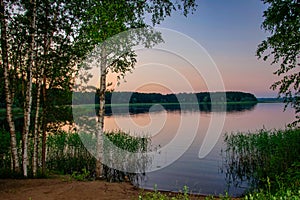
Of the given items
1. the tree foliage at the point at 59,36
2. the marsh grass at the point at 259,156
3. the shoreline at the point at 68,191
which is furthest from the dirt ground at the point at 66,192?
the marsh grass at the point at 259,156

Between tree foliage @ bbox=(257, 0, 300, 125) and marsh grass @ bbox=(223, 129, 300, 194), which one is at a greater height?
tree foliage @ bbox=(257, 0, 300, 125)

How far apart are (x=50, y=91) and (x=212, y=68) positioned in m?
6.37

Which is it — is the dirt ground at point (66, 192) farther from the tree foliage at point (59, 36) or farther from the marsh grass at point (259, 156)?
the marsh grass at point (259, 156)

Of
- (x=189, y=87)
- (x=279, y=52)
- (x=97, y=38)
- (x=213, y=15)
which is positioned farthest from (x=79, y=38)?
(x=213, y=15)

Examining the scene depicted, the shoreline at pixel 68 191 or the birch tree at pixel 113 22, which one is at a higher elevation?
the birch tree at pixel 113 22

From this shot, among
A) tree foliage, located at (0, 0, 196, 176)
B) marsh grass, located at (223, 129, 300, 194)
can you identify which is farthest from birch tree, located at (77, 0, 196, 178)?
marsh grass, located at (223, 129, 300, 194)

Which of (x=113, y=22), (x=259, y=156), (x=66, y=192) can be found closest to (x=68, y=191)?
(x=66, y=192)

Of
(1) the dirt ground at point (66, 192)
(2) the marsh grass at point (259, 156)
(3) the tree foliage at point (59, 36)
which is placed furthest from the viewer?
(2) the marsh grass at point (259, 156)

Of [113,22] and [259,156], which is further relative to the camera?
[259,156]

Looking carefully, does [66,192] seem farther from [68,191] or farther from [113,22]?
[113,22]

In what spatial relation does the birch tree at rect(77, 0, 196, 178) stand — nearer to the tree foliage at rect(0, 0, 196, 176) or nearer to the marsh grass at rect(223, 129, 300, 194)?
the tree foliage at rect(0, 0, 196, 176)

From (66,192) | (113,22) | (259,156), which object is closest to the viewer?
(66,192)

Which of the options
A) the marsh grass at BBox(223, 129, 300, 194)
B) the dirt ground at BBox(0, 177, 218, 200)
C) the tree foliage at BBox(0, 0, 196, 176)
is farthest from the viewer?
the marsh grass at BBox(223, 129, 300, 194)

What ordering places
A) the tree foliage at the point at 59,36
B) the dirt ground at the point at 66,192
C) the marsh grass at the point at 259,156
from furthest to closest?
the marsh grass at the point at 259,156 < the tree foliage at the point at 59,36 < the dirt ground at the point at 66,192
